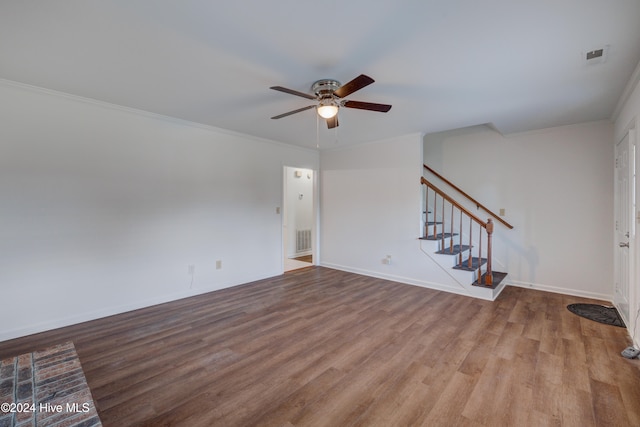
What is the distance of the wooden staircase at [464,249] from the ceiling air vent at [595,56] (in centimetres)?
215

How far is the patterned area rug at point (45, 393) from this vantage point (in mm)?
1260

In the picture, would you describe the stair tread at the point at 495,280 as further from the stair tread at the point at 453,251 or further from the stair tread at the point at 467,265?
the stair tread at the point at 453,251

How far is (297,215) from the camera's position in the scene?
23.4ft

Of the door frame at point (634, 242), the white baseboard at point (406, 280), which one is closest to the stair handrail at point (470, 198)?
the white baseboard at point (406, 280)

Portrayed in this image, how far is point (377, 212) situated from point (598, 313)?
10.1ft

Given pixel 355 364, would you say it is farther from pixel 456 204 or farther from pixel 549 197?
pixel 549 197

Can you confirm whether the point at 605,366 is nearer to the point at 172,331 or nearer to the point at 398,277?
the point at 398,277

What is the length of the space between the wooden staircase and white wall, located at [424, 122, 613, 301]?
27 cm

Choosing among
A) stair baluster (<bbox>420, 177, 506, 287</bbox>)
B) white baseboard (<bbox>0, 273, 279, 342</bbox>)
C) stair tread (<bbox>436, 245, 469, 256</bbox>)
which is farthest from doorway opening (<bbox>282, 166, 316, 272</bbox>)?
stair tread (<bbox>436, 245, 469, 256</bbox>)

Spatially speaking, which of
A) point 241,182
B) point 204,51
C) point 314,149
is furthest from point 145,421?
point 314,149

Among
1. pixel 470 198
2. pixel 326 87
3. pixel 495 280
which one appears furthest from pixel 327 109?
pixel 495 280

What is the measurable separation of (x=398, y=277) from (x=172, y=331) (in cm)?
342

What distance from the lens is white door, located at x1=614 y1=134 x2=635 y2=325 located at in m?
2.77

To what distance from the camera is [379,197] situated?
5043 millimetres
